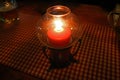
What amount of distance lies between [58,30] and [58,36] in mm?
28

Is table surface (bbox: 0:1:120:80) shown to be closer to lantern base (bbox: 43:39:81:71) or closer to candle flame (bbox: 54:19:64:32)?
lantern base (bbox: 43:39:81:71)

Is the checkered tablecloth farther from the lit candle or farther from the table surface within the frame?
the lit candle

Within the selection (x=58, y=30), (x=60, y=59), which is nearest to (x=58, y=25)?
(x=58, y=30)

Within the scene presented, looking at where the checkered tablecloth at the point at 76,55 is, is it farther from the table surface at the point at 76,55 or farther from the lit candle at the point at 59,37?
the lit candle at the point at 59,37

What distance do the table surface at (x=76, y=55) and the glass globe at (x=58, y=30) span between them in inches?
3.3

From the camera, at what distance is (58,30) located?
1.88ft

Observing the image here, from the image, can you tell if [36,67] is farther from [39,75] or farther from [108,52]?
[108,52]

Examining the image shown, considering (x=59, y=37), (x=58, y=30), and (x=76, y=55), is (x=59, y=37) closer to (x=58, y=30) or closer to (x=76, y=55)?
(x=58, y=30)

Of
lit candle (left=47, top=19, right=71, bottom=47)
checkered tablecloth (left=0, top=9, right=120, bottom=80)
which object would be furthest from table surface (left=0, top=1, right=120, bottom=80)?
lit candle (left=47, top=19, right=71, bottom=47)

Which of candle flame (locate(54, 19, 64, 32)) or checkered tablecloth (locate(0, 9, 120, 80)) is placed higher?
candle flame (locate(54, 19, 64, 32))

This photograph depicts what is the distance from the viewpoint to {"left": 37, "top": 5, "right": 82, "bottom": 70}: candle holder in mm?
552

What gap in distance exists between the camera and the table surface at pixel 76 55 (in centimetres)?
57

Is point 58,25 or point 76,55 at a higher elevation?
point 58,25

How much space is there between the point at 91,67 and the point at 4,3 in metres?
0.62
